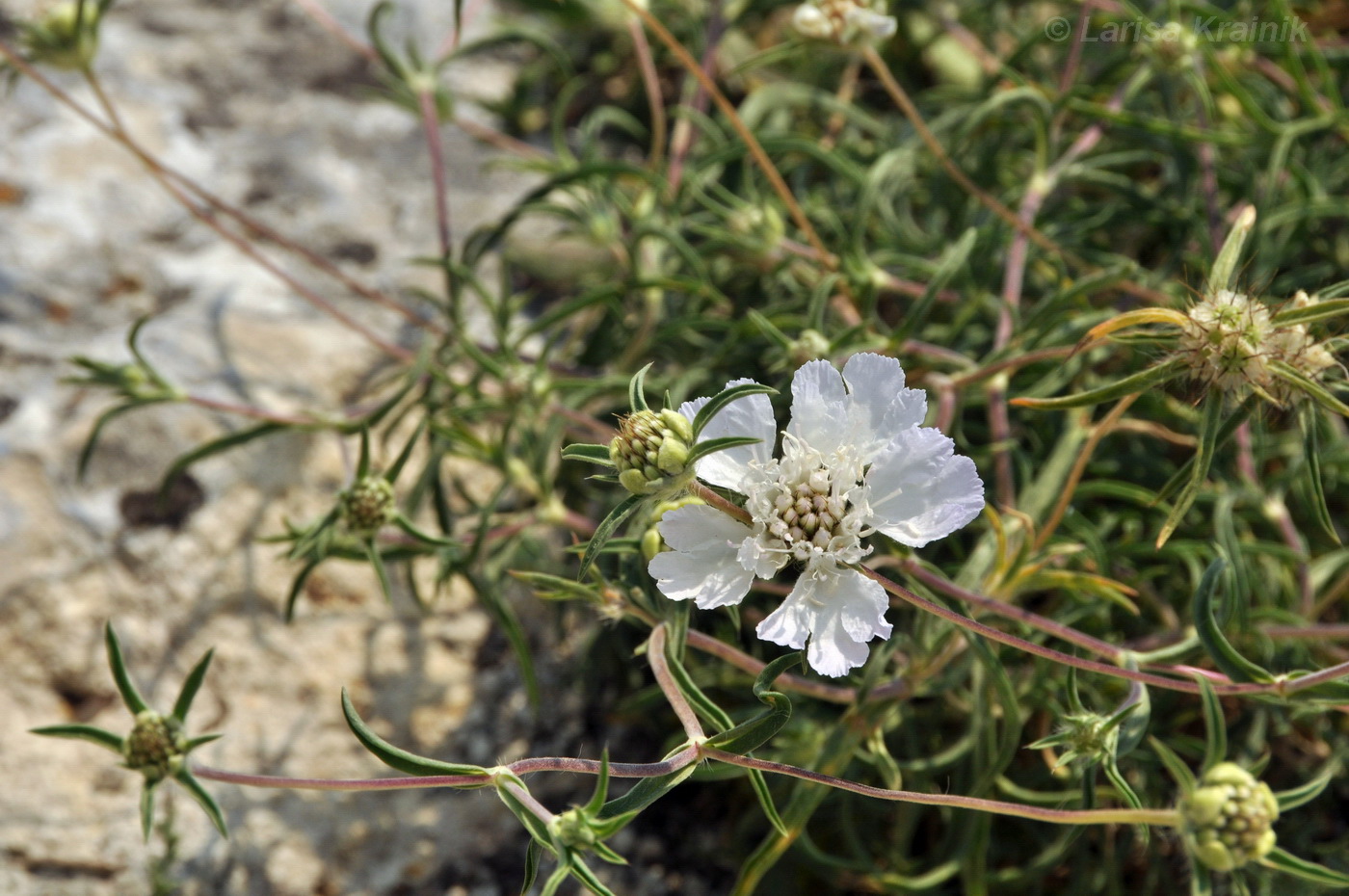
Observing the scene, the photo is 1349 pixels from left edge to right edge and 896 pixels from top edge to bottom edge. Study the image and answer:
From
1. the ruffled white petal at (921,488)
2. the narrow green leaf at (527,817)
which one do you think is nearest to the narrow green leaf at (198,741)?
the narrow green leaf at (527,817)

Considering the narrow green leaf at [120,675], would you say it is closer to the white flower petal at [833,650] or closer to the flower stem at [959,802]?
the flower stem at [959,802]

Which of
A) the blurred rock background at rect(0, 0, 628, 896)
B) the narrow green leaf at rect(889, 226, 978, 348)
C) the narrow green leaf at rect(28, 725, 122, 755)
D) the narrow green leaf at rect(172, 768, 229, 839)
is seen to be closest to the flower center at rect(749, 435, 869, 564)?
the narrow green leaf at rect(889, 226, 978, 348)

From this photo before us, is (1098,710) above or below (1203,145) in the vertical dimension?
below

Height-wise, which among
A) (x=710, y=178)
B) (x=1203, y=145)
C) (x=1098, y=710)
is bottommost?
(x=1098, y=710)

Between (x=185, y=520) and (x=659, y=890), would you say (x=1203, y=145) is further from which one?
(x=185, y=520)

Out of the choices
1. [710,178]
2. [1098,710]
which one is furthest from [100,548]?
[1098,710]

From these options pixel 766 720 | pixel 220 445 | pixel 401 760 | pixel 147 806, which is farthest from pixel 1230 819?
pixel 220 445

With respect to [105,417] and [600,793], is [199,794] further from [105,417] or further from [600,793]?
[105,417]

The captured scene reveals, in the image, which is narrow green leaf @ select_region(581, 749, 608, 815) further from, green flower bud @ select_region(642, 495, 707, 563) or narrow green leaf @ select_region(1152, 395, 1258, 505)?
narrow green leaf @ select_region(1152, 395, 1258, 505)
